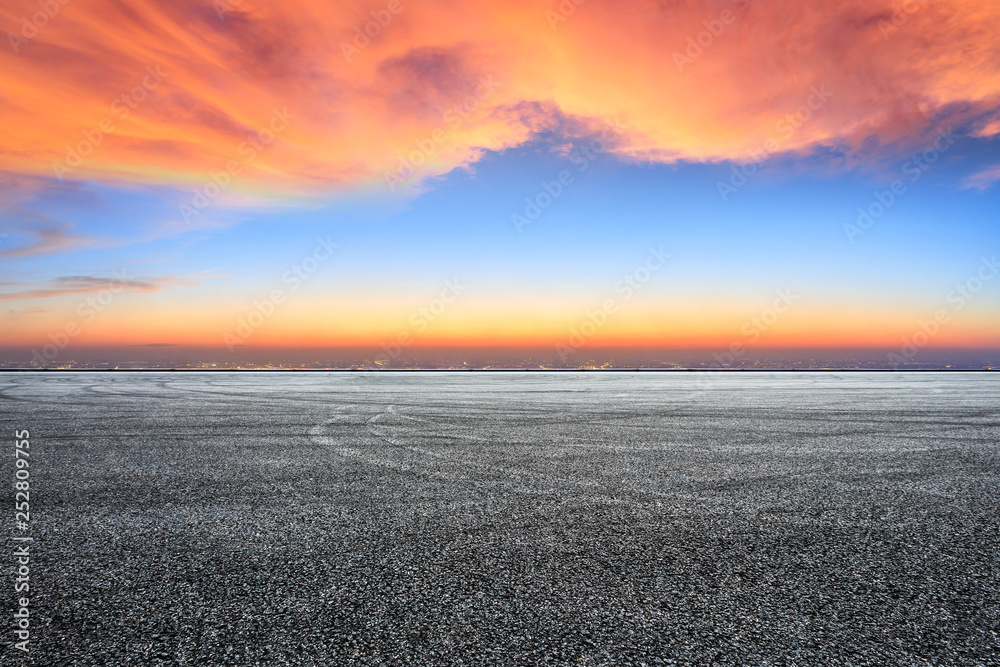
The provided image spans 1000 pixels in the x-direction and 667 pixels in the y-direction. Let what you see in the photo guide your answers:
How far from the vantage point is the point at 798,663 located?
273cm

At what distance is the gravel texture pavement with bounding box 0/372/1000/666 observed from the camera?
292 centimetres

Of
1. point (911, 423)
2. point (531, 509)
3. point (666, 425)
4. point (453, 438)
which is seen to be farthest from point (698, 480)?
point (911, 423)

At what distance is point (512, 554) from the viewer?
415cm

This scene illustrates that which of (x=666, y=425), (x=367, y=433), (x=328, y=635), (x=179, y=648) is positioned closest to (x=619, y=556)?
(x=328, y=635)

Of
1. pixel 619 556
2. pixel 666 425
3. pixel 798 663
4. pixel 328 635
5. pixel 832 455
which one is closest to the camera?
pixel 798 663

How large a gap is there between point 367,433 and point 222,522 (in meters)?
5.68

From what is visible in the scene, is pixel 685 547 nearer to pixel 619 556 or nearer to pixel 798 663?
pixel 619 556

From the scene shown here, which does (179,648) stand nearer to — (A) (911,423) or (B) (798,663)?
(B) (798,663)

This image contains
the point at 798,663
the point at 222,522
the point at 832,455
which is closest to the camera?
the point at 798,663

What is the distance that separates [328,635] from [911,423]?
1378 cm

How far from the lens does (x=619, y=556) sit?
4.12 metres

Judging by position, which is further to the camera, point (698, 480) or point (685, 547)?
point (698, 480)

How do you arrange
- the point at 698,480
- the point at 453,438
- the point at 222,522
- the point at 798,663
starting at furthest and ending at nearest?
1. the point at 453,438
2. the point at 698,480
3. the point at 222,522
4. the point at 798,663

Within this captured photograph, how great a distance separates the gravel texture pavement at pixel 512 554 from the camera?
9.59ft
